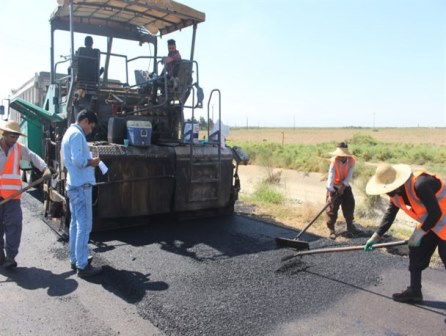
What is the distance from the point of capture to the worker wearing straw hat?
375 centimetres

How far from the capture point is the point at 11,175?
497 cm

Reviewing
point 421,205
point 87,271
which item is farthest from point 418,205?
point 87,271

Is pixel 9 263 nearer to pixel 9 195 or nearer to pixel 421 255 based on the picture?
pixel 9 195

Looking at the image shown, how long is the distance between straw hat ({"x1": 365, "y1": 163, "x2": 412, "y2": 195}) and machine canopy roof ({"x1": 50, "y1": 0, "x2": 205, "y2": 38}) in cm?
434

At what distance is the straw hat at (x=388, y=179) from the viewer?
3.84 meters

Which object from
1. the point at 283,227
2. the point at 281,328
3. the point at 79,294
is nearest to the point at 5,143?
the point at 79,294

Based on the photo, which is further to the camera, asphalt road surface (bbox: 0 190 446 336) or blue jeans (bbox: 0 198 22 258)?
blue jeans (bbox: 0 198 22 258)

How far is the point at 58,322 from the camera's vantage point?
3592 millimetres

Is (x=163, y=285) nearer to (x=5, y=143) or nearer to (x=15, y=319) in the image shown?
(x=15, y=319)

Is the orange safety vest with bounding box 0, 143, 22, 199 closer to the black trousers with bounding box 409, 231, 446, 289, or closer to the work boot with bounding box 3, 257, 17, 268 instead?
the work boot with bounding box 3, 257, 17, 268

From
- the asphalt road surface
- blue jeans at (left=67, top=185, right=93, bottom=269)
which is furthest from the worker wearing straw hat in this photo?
blue jeans at (left=67, top=185, right=93, bottom=269)

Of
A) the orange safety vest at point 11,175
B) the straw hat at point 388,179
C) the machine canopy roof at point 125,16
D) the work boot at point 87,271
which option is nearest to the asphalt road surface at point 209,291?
the work boot at point 87,271

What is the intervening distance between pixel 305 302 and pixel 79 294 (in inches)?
83.2

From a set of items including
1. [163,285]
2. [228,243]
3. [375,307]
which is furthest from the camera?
[228,243]
